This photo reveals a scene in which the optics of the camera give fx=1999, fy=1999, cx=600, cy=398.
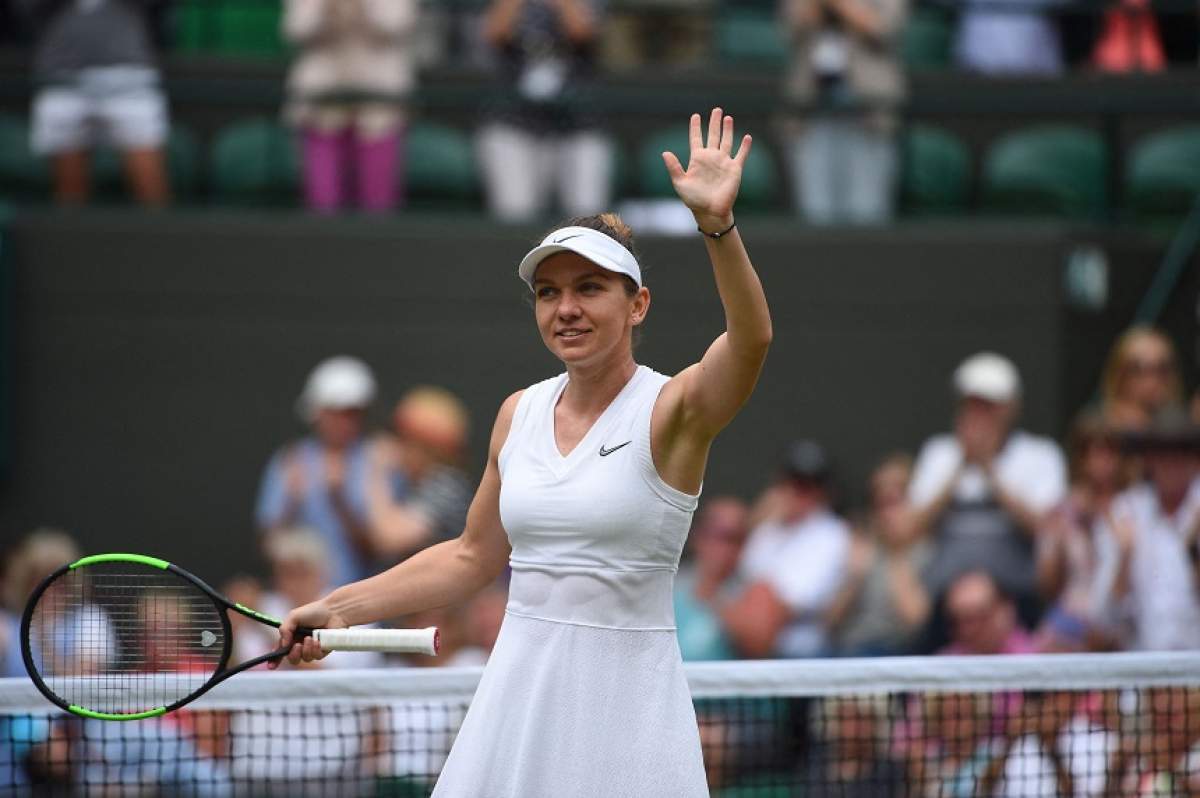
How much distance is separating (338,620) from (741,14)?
336 inches

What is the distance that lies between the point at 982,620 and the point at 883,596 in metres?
0.80

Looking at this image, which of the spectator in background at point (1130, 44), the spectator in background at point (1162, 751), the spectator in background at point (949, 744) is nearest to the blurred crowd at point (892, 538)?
the spectator in background at point (949, 744)

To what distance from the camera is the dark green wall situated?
32.7ft

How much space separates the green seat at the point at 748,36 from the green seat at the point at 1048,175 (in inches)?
68.7

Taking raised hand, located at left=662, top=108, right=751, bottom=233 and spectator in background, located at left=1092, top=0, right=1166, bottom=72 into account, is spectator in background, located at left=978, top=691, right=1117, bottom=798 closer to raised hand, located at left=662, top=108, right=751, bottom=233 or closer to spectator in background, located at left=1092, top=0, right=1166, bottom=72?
raised hand, located at left=662, top=108, right=751, bottom=233

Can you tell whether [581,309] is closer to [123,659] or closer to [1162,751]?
[123,659]

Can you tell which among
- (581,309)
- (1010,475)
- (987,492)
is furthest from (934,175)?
(581,309)

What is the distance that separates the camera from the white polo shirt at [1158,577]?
7.70m

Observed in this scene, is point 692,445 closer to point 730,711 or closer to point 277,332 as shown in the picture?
point 730,711

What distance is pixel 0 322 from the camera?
9883 millimetres

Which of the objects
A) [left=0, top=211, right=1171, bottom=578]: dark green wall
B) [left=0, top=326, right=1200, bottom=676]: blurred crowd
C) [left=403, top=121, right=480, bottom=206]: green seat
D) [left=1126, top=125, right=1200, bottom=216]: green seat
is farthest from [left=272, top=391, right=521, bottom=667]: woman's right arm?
[left=1126, top=125, right=1200, bottom=216]: green seat

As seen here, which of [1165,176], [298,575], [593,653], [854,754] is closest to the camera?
[593,653]

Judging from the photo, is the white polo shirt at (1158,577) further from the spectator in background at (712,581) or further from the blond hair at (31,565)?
the blond hair at (31,565)

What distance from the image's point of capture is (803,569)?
8469mm
